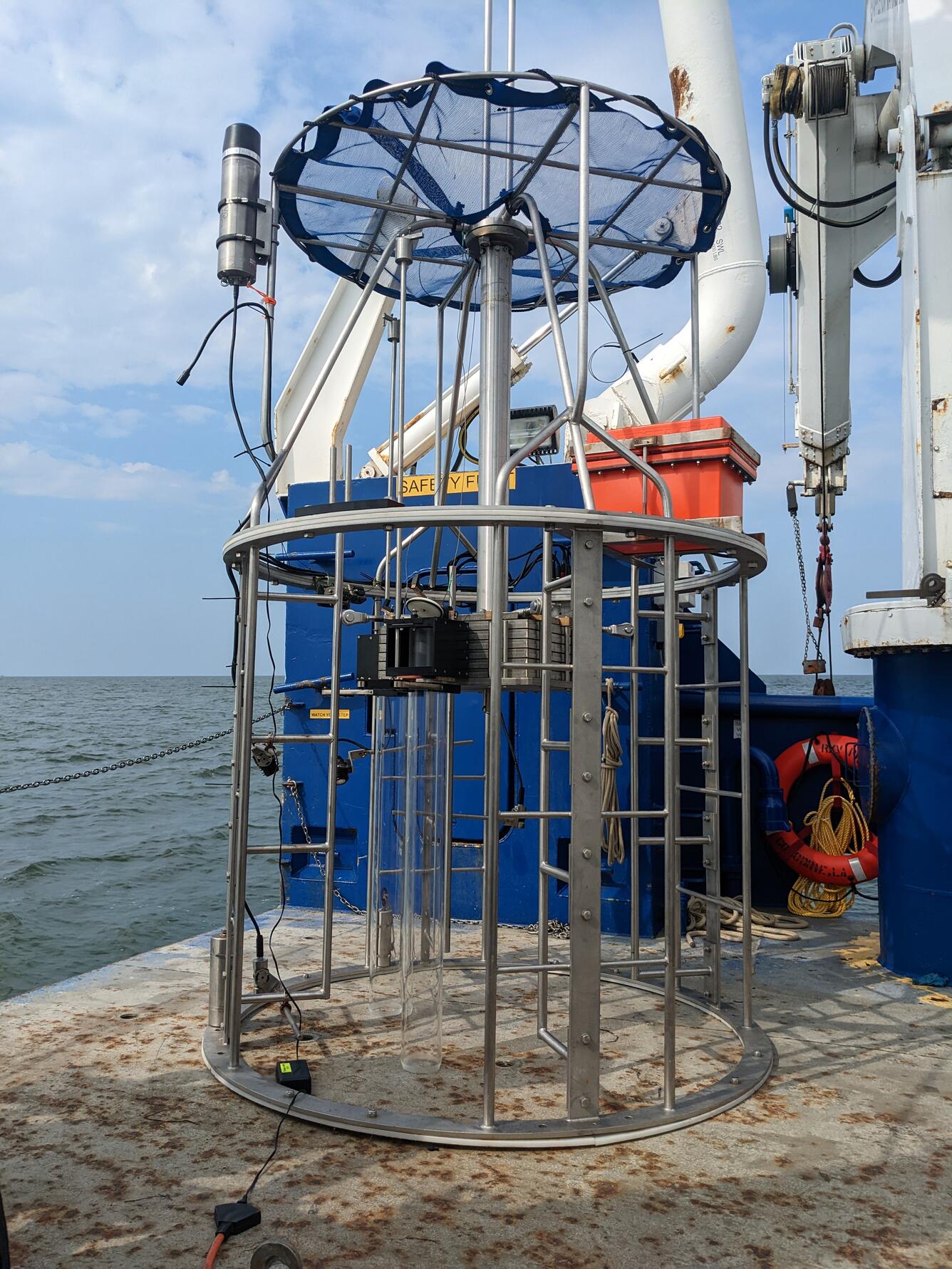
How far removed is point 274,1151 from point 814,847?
5.68 metres

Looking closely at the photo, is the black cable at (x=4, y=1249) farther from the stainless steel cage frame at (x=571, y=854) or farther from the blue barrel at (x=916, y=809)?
the blue barrel at (x=916, y=809)

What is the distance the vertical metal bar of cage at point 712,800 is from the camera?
5348mm

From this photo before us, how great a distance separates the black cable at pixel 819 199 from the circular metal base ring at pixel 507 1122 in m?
6.72

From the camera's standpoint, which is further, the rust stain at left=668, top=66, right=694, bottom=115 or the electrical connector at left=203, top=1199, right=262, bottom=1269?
the rust stain at left=668, top=66, right=694, bottom=115

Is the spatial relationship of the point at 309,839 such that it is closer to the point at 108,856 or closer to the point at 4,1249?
the point at 4,1249

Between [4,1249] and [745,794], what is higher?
[745,794]

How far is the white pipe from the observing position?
31.8 ft

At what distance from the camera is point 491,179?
16.5ft

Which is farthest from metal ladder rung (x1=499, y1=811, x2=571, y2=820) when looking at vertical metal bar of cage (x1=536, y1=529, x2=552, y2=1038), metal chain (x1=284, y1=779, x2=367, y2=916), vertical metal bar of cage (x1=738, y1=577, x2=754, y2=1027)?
metal chain (x1=284, y1=779, x2=367, y2=916)

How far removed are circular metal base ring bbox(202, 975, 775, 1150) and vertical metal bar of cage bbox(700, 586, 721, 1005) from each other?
856 mm

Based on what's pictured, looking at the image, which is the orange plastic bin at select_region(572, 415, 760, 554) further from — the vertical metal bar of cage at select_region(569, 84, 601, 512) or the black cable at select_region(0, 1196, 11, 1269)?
the black cable at select_region(0, 1196, 11, 1269)

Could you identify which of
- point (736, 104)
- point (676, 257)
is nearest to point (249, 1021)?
point (676, 257)

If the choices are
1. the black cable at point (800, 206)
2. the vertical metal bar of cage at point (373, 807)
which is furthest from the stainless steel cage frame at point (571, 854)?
the black cable at point (800, 206)

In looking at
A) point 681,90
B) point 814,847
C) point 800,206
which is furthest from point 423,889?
point 681,90
